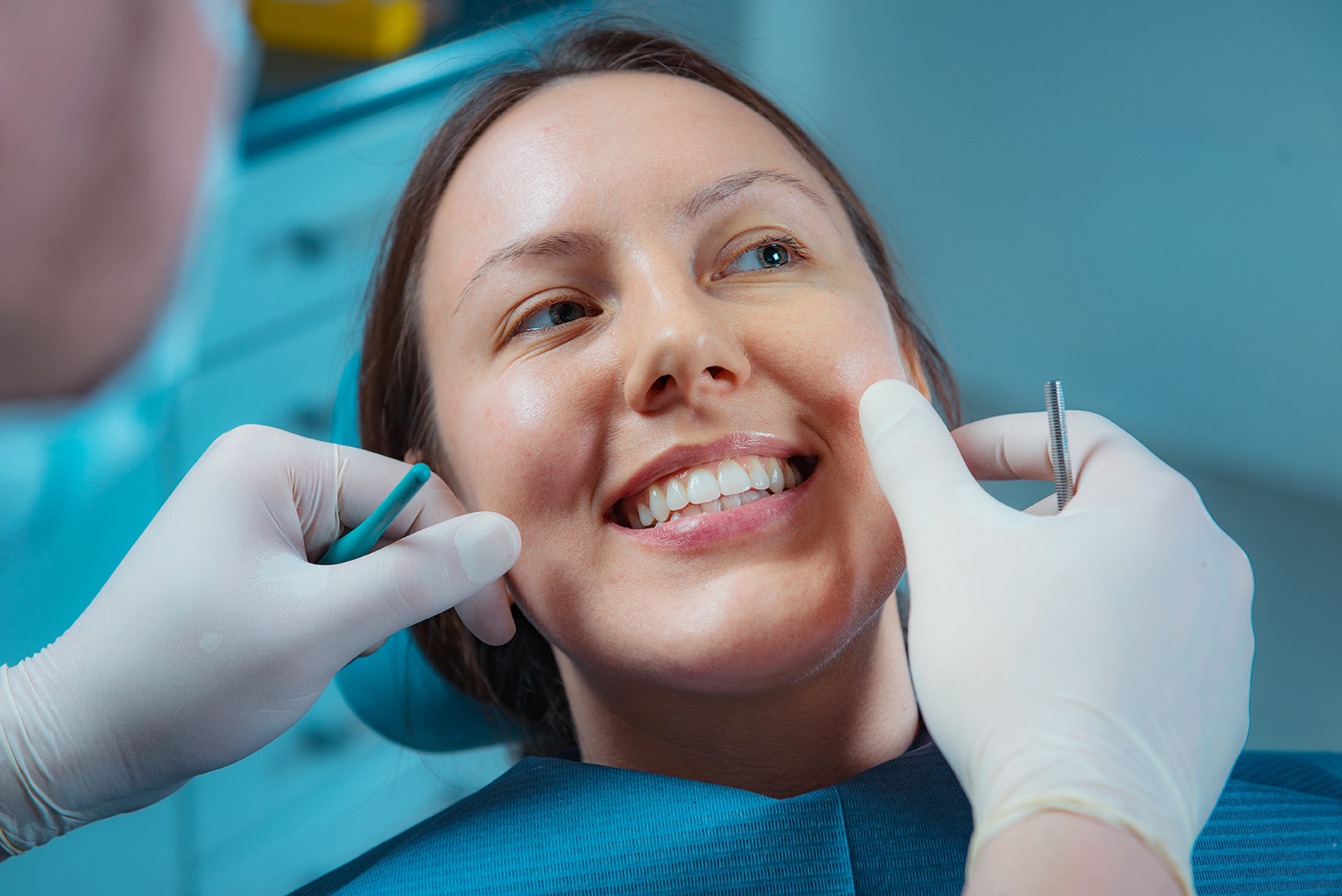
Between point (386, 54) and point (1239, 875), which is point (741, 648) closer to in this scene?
point (1239, 875)

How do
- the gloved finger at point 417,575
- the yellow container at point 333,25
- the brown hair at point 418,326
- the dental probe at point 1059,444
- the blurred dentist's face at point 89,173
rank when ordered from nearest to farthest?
the dental probe at point 1059,444 < the gloved finger at point 417,575 < the brown hair at point 418,326 < the blurred dentist's face at point 89,173 < the yellow container at point 333,25

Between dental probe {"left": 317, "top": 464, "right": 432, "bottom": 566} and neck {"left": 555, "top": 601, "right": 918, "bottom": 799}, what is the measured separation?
0.25 m

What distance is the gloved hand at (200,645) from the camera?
2.87 feet

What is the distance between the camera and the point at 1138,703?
69 centimetres

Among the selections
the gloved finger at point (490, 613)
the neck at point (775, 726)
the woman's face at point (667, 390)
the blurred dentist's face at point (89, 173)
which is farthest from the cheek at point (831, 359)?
the blurred dentist's face at point (89, 173)

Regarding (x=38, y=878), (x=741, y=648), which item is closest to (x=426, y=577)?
(x=741, y=648)

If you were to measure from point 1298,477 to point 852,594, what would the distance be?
1934 mm

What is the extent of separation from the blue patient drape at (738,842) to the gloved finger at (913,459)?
25 centimetres

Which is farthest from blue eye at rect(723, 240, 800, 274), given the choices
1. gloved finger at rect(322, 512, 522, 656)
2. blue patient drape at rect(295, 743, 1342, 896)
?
blue patient drape at rect(295, 743, 1342, 896)

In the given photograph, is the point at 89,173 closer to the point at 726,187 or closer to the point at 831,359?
the point at 726,187

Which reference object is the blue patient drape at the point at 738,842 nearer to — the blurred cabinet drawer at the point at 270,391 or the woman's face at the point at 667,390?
the woman's face at the point at 667,390

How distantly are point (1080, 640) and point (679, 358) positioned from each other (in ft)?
1.23

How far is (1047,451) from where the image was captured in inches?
37.4

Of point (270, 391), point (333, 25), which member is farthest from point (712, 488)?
point (333, 25)
